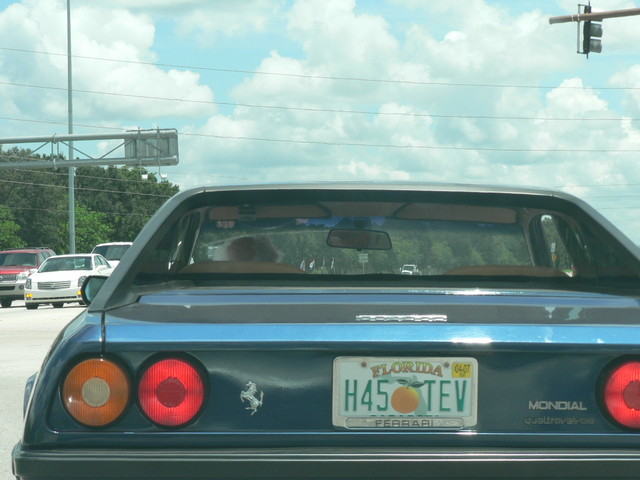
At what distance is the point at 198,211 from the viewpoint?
15.4 ft

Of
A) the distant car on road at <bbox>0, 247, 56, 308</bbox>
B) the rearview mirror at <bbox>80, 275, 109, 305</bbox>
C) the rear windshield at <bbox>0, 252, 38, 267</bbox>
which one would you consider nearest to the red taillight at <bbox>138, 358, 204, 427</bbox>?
the rearview mirror at <bbox>80, 275, 109, 305</bbox>

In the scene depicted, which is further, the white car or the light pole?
the light pole

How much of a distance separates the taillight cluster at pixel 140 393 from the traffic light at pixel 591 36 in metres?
20.8

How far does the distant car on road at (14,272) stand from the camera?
3369cm

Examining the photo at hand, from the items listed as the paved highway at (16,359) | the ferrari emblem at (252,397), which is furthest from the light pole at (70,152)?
the ferrari emblem at (252,397)

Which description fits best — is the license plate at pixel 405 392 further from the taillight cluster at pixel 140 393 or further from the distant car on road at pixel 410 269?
the distant car on road at pixel 410 269

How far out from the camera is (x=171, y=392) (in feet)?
9.83

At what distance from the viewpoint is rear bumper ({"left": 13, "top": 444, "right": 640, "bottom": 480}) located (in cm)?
292

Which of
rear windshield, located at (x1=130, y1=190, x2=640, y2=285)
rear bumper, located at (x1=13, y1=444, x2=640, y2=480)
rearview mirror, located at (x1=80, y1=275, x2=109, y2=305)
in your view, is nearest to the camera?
rear bumper, located at (x1=13, y1=444, x2=640, y2=480)

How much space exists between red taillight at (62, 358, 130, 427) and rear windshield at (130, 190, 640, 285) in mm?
1104

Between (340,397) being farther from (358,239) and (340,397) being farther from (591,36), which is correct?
(591,36)

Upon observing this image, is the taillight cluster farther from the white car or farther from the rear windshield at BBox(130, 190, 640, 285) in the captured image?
the white car

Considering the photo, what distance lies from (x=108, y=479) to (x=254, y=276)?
1.25m

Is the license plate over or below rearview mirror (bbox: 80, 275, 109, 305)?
below
